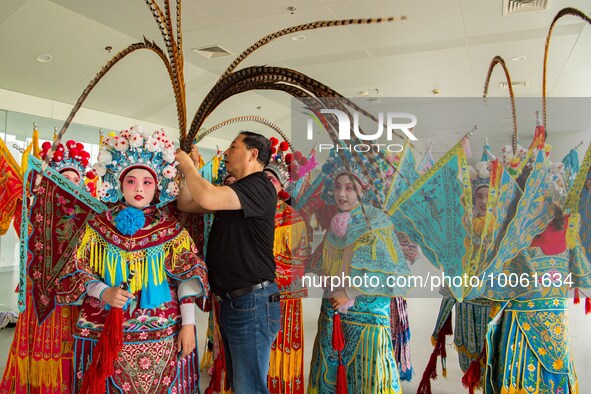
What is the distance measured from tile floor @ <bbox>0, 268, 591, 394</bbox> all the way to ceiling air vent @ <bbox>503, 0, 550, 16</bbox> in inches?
120

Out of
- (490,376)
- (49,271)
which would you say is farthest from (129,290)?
(490,376)

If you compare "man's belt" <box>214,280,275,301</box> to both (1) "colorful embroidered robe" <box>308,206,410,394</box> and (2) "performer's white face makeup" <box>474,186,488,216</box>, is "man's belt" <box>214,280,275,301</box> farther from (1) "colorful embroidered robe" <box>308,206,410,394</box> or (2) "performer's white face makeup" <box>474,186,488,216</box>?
(2) "performer's white face makeup" <box>474,186,488,216</box>

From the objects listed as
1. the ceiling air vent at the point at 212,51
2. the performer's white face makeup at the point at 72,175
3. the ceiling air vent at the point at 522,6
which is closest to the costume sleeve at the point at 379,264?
the performer's white face makeup at the point at 72,175

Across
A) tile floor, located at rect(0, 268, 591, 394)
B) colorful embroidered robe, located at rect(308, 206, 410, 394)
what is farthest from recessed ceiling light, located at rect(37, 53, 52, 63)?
colorful embroidered robe, located at rect(308, 206, 410, 394)

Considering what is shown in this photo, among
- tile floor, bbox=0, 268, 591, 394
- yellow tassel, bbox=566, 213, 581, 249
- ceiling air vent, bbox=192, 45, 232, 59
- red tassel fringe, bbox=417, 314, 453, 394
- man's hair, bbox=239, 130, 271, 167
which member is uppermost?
ceiling air vent, bbox=192, 45, 232, 59

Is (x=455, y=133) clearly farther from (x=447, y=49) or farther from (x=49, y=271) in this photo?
→ (x=49, y=271)

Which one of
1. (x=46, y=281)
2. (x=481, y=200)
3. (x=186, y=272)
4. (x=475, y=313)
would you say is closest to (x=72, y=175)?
(x=46, y=281)

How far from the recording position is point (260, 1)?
13.6 feet

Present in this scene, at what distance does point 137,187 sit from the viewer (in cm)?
181

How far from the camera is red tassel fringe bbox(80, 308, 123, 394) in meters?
1.63

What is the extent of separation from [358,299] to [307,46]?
12.5ft

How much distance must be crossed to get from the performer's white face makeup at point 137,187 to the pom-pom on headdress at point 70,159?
4.17ft

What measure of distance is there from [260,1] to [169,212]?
2833 millimetres

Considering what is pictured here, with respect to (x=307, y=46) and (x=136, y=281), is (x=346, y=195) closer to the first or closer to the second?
(x=136, y=281)
